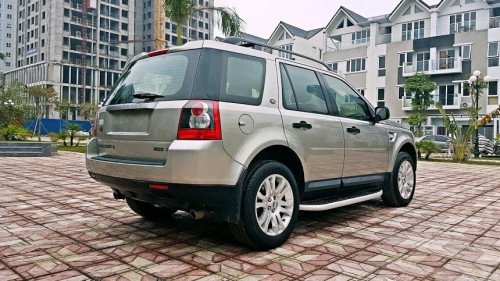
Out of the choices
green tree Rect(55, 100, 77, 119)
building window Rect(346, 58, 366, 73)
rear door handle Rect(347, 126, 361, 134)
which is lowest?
rear door handle Rect(347, 126, 361, 134)

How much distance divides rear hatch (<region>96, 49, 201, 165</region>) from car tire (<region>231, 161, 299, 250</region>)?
2.61 ft

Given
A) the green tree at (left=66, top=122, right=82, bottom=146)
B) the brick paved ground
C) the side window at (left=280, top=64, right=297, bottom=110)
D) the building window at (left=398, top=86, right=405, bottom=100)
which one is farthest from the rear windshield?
the building window at (left=398, top=86, right=405, bottom=100)

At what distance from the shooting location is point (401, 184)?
5.80 m

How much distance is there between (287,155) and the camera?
3984 millimetres

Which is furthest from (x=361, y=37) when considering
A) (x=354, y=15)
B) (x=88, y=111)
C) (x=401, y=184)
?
(x=88, y=111)

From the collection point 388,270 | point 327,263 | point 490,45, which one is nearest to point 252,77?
point 327,263

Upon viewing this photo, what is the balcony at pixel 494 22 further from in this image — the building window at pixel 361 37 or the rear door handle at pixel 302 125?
the rear door handle at pixel 302 125

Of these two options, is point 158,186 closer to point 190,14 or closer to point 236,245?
point 236,245

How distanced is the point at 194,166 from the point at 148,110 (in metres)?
0.71

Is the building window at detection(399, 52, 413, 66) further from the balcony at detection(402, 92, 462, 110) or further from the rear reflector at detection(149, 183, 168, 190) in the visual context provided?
the rear reflector at detection(149, 183, 168, 190)

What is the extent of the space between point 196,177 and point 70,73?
7934 cm

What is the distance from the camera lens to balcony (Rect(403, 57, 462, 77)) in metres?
34.4

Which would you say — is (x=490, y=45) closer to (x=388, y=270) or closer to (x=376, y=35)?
(x=376, y=35)

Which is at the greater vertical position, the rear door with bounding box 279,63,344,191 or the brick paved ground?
the rear door with bounding box 279,63,344,191
